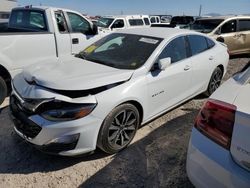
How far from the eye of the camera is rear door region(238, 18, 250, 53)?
991 cm

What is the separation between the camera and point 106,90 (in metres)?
3.17

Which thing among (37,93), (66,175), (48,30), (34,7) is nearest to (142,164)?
(66,175)

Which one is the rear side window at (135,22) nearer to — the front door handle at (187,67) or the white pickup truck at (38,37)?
the white pickup truck at (38,37)

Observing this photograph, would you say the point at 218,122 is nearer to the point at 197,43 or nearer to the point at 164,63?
the point at 164,63

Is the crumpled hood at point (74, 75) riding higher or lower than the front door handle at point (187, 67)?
higher

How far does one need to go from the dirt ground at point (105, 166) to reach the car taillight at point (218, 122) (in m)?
1.10

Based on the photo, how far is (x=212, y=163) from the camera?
1922 millimetres

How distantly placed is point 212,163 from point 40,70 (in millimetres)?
2466

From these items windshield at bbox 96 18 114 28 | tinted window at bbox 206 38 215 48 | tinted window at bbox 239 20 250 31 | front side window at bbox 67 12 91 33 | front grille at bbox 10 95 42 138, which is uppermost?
front side window at bbox 67 12 91 33

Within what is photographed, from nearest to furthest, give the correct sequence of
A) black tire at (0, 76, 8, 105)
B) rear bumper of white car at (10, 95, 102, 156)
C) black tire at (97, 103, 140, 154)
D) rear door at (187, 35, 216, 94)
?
rear bumper of white car at (10, 95, 102, 156) < black tire at (97, 103, 140, 154) < rear door at (187, 35, 216, 94) < black tire at (0, 76, 8, 105)

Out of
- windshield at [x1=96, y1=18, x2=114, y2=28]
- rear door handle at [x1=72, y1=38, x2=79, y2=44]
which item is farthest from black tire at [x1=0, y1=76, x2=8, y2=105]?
windshield at [x1=96, y1=18, x2=114, y2=28]

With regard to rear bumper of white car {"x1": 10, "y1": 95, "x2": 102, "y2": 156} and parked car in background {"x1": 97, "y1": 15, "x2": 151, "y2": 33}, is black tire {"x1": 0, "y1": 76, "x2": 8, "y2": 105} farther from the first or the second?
parked car in background {"x1": 97, "y1": 15, "x2": 151, "y2": 33}

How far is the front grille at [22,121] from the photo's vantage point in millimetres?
3004

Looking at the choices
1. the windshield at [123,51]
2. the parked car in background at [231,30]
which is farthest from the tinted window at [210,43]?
the parked car in background at [231,30]
